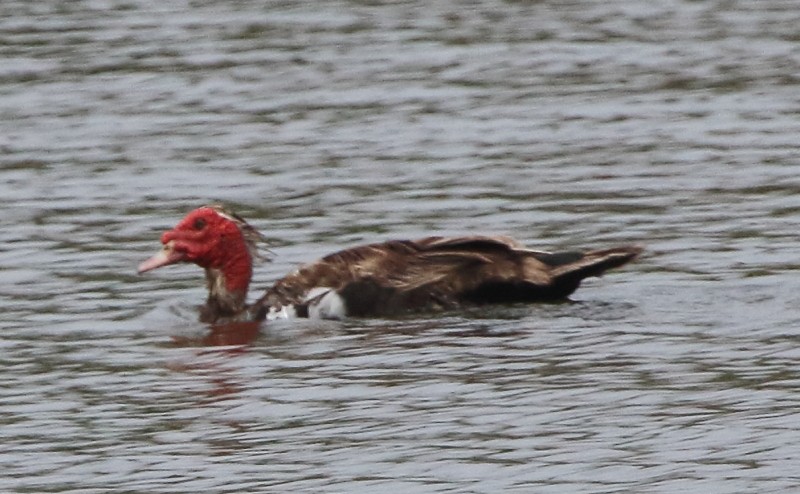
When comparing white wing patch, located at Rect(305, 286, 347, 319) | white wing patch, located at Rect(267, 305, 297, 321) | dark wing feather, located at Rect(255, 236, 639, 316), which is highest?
dark wing feather, located at Rect(255, 236, 639, 316)

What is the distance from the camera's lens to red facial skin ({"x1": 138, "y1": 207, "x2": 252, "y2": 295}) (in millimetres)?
14281

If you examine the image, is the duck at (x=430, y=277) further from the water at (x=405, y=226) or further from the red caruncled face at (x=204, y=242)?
the red caruncled face at (x=204, y=242)

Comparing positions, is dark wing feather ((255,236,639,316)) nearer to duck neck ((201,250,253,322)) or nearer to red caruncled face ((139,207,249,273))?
duck neck ((201,250,253,322))

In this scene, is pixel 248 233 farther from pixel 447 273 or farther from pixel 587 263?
pixel 587 263

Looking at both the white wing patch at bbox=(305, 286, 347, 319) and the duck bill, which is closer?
the white wing patch at bbox=(305, 286, 347, 319)

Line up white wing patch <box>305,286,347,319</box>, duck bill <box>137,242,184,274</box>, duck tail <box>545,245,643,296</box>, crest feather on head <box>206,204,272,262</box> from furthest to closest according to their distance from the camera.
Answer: crest feather on head <box>206,204,272,262</box>
duck bill <box>137,242,184,274</box>
white wing patch <box>305,286,347,319</box>
duck tail <box>545,245,643,296</box>

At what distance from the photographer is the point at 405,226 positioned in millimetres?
16250

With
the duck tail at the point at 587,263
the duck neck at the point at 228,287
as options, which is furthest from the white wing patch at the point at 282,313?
the duck tail at the point at 587,263

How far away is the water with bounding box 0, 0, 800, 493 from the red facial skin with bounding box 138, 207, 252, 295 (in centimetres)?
36

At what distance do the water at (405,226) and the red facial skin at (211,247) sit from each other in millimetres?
359

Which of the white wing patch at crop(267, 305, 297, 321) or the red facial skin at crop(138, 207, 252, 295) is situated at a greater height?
the red facial skin at crop(138, 207, 252, 295)

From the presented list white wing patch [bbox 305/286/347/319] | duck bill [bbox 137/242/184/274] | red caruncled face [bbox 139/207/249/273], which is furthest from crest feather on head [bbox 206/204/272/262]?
white wing patch [bbox 305/286/347/319]

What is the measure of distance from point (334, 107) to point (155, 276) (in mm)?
5772

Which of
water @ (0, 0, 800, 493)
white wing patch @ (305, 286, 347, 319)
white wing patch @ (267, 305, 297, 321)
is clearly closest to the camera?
water @ (0, 0, 800, 493)
